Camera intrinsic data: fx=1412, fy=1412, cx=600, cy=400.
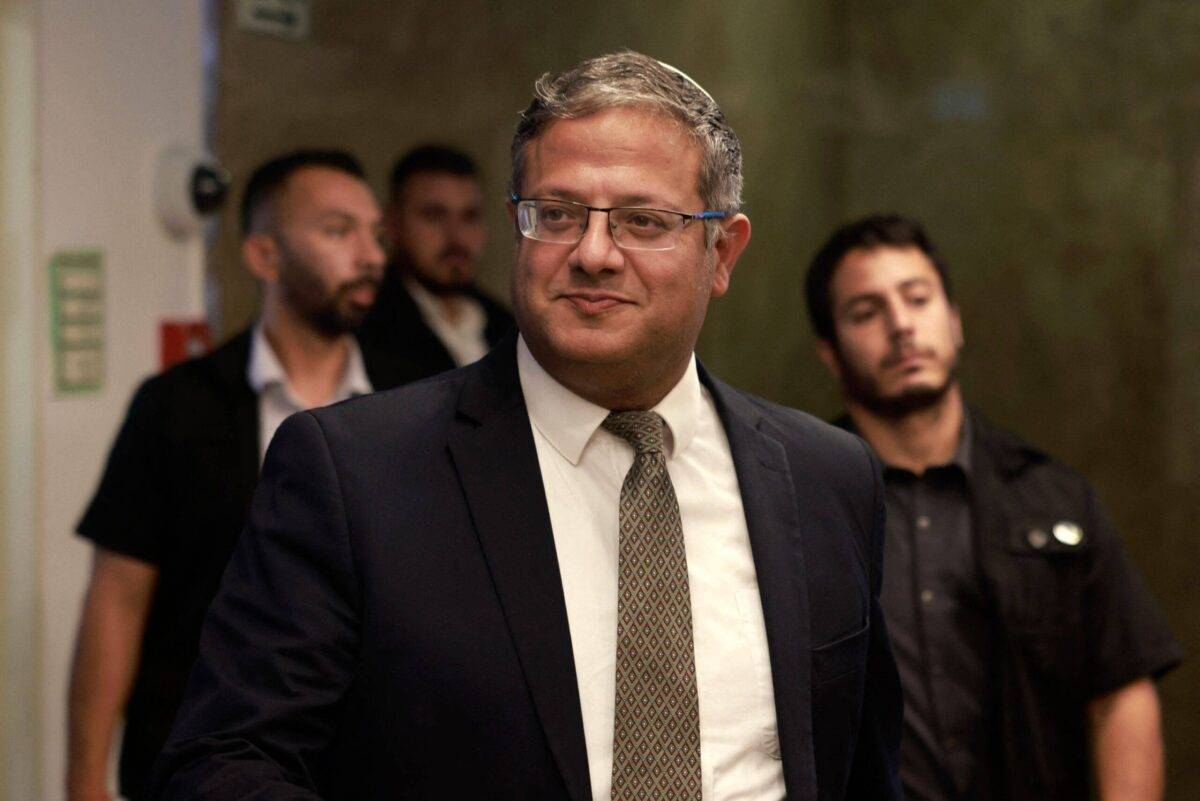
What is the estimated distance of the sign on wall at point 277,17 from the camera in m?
3.09

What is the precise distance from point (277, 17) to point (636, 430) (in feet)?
6.66

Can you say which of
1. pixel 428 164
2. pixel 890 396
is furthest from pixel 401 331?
pixel 890 396

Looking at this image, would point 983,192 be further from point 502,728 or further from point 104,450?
point 502,728

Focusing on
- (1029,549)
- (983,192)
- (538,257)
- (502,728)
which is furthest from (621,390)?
(983,192)

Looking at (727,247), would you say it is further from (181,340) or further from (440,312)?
(440,312)

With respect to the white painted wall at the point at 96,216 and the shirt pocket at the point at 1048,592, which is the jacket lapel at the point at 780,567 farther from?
the white painted wall at the point at 96,216

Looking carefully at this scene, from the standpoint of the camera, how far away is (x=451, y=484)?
139 cm

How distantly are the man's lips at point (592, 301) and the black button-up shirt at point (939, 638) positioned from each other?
1032 millimetres

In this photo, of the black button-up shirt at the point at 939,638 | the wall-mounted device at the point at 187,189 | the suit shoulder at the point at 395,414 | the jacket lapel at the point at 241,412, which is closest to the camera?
the suit shoulder at the point at 395,414

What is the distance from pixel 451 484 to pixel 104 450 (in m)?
1.64

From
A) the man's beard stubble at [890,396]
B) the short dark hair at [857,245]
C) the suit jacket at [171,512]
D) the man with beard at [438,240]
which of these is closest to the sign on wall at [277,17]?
the man with beard at [438,240]

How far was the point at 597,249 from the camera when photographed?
4.62ft

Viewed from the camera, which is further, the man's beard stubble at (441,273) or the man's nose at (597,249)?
the man's beard stubble at (441,273)

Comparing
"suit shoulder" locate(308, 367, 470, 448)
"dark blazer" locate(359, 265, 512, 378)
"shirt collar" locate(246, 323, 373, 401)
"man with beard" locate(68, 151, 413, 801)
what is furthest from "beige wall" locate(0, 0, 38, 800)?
"suit shoulder" locate(308, 367, 470, 448)
